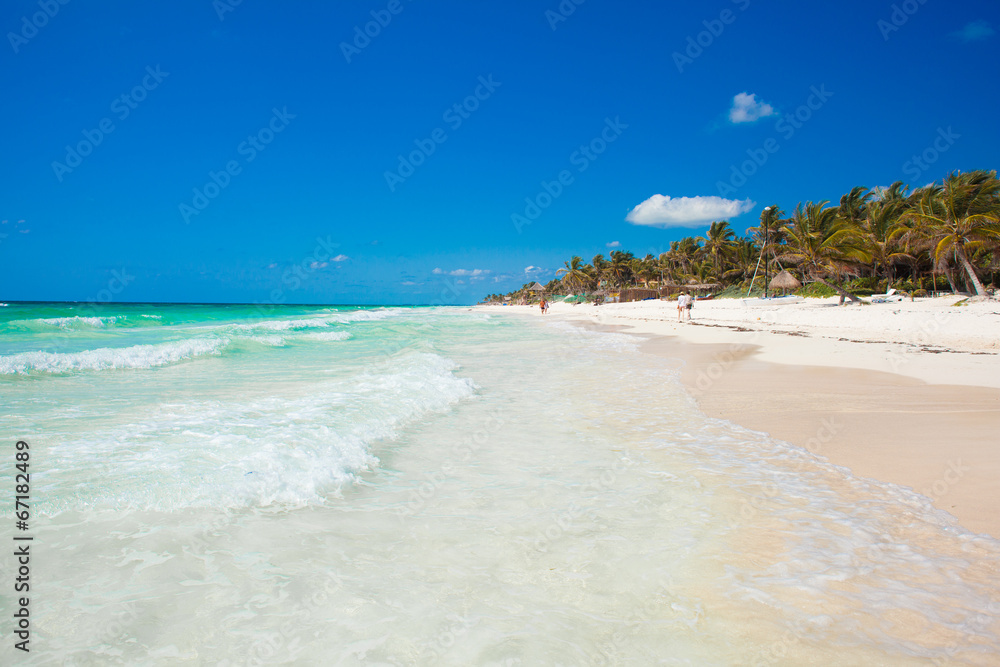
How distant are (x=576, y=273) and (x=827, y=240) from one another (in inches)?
2441

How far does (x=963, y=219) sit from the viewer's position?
23781 millimetres

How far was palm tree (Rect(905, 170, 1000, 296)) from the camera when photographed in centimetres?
2336

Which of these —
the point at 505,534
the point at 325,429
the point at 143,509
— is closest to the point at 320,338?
the point at 325,429

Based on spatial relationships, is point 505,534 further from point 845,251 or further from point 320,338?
point 845,251

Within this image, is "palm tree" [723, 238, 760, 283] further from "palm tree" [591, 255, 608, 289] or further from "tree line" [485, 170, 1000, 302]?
"palm tree" [591, 255, 608, 289]

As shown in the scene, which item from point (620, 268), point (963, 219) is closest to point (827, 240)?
point (963, 219)

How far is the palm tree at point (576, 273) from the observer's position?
92.2 metres

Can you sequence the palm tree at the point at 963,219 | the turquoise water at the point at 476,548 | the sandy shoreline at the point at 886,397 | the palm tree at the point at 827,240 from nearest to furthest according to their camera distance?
the turquoise water at the point at 476,548
the sandy shoreline at the point at 886,397
the palm tree at the point at 963,219
the palm tree at the point at 827,240

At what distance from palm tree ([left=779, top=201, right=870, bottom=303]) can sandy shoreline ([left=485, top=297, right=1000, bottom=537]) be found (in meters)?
16.8

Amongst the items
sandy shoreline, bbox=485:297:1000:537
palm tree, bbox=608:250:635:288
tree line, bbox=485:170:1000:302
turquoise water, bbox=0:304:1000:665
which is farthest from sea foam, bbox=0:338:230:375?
palm tree, bbox=608:250:635:288

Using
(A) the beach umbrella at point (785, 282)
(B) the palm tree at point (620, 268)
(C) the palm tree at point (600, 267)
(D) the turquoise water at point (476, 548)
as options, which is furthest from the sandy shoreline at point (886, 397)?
(C) the palm tree at point (600, 267)

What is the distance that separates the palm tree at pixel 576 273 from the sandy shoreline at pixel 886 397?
75.7m

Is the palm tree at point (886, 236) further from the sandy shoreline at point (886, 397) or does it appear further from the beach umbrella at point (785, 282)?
the sandy shoreline at point (886, 397)

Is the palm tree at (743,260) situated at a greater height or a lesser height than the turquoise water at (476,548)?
greater
